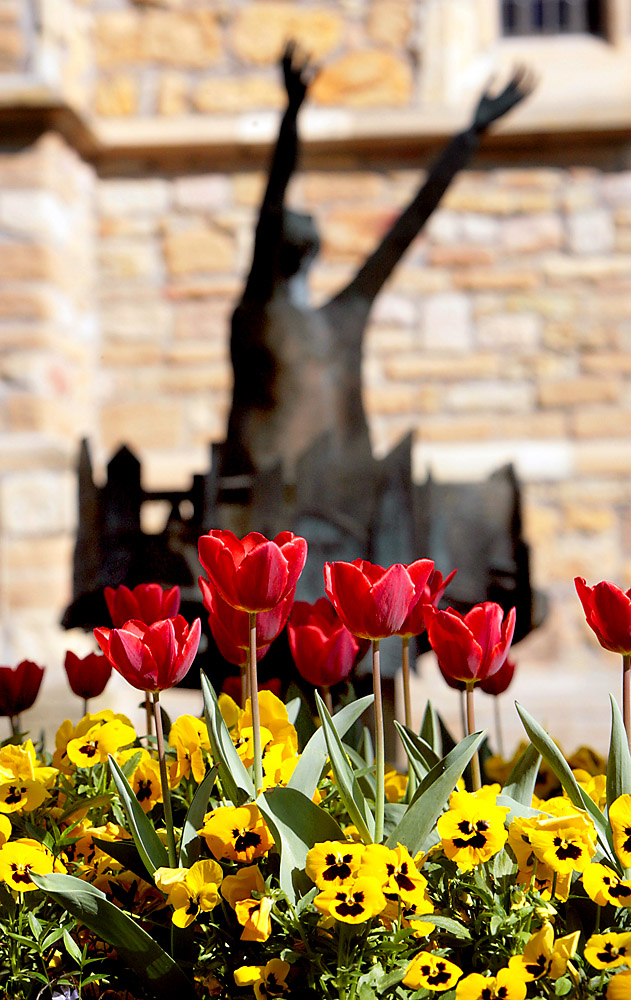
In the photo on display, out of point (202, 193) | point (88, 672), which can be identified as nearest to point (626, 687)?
point (88, 672)

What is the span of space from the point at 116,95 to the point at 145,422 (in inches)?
60.1

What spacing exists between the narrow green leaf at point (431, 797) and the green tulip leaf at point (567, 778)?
0.04 metres

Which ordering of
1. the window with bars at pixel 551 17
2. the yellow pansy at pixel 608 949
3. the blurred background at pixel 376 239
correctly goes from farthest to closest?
the window with bars at pixel 551 17, the blurred background at pixel 376 239, the yellow pansy at pixel 608 949

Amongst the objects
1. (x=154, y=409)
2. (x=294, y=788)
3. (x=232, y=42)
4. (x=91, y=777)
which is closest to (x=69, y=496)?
(x=154, y=409)

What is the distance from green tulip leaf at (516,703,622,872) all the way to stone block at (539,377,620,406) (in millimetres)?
3863

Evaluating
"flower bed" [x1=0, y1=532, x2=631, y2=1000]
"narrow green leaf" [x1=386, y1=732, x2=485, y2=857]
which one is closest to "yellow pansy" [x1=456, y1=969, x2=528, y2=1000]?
"flower bed" [x1=0, y1=532, x2=631, y2=1000]

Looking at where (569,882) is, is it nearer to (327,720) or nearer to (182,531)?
(327,720)

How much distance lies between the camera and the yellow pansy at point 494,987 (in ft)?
1.85

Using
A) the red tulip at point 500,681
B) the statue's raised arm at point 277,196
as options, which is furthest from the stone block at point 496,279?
the red tulip at point 500,681

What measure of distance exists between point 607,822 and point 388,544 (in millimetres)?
859

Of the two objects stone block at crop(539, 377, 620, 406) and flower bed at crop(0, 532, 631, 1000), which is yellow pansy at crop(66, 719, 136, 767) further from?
stone block at crop(539, 377, 620, 406)

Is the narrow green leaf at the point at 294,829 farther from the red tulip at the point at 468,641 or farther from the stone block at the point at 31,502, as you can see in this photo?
the stone block at the point at 31,502

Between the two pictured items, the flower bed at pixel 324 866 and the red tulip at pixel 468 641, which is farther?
the red tulip at pixel 468 641

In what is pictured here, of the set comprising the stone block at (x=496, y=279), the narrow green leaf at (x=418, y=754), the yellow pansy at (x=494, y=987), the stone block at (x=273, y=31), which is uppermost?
the stone block at (x=273, y=31)
